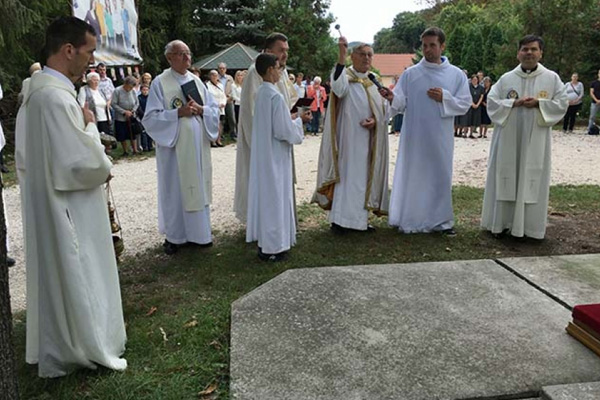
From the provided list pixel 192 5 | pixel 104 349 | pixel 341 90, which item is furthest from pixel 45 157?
pixel 192 5

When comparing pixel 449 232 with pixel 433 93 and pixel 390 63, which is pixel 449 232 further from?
pixel 390 63

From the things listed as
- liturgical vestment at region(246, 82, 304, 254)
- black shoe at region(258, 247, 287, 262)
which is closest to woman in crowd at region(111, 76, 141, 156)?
liturgical vestment at region(246, 82, 304, 254)

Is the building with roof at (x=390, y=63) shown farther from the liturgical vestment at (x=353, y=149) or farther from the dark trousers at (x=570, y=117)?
the liturgical vestment at (x=353, y=149)

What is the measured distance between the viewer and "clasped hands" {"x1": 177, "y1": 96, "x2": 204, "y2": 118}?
539cm

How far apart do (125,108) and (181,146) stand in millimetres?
8083

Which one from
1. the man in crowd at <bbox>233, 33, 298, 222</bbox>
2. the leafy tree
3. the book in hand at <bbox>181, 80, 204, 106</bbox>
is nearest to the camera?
the book in hand at <bbox>181, 80, 204, 106</bbox>

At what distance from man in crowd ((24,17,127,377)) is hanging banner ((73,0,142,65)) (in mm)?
9212

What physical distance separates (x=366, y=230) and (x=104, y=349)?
12.4 ft

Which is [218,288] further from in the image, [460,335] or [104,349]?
[460,335]

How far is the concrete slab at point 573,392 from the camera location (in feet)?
8.23

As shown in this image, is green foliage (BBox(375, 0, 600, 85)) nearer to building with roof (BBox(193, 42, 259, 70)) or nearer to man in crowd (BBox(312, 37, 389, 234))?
building with roof (BBox(193, 42, 259, 70))

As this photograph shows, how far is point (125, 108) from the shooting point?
1277 cm

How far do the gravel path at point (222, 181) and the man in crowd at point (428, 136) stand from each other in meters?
2.25

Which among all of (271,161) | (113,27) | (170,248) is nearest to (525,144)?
(271,161)
